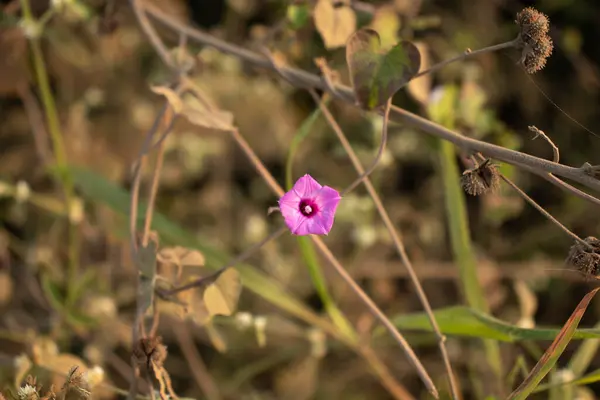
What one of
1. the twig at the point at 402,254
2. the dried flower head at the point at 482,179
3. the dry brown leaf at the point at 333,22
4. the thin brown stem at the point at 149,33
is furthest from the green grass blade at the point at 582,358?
the thin brown stem at the point at 149,33

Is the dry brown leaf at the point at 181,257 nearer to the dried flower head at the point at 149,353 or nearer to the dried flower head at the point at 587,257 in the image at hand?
the dried flower head at the point at 149,353

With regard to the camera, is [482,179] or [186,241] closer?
[482,179]

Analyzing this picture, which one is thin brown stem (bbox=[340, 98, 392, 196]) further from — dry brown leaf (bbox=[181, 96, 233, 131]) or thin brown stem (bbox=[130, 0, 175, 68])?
thin brown stem (bbox=[130, 0, 175, 68])

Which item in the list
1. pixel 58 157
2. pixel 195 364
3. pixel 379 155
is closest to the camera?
pixel 379 155

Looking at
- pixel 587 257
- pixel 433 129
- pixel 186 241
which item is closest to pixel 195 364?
pixel 186 241

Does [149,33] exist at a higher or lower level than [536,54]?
higher

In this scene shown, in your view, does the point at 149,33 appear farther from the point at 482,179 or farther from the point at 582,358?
the point at 582,358

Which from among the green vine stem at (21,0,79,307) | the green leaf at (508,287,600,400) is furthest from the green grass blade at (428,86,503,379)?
the green vine stem at (21,0,79,307)
